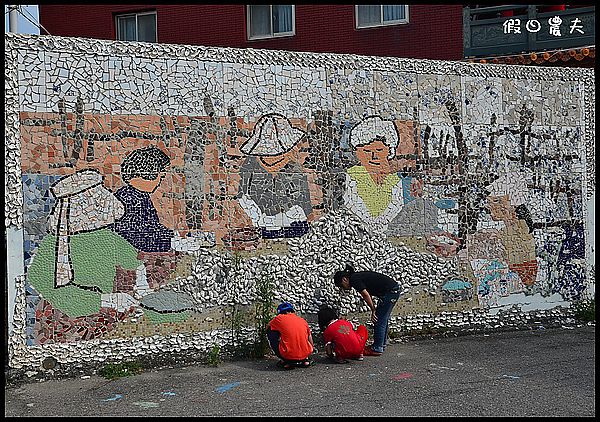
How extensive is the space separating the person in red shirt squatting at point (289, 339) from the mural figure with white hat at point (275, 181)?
109cm

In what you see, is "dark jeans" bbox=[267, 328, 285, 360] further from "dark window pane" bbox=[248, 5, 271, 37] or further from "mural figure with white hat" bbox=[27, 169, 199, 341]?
"dark window pane" bbox=[248, 5, 271, 37]

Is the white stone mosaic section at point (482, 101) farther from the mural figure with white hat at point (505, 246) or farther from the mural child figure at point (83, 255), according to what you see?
the mural child figure at point (83, 255)

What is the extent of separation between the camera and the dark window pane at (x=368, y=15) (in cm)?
1759

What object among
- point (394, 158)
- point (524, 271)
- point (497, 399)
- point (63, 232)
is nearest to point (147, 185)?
point (63, 232)

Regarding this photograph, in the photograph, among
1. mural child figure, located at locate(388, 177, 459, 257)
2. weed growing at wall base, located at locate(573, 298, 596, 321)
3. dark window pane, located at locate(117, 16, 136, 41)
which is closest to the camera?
mural child figure, located at locate(388, 177, 459, 257)

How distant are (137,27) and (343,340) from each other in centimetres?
1258

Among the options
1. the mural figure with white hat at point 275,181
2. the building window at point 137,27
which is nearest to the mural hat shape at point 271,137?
the mural figure with white hat at point 275,181

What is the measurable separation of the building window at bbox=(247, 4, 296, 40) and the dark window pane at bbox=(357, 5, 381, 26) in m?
1.59

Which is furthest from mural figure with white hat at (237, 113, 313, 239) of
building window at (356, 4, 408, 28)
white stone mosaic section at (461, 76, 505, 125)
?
building window at (356, 4, 408, 28)

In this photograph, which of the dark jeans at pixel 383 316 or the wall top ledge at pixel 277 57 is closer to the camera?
the wall top ledge at pixel 277 57

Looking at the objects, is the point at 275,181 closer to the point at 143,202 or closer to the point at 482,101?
the point at 143,202

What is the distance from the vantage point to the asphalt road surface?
7.15 meters

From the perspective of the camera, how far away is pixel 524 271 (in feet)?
35.6

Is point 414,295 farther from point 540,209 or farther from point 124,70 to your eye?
point 124,70
